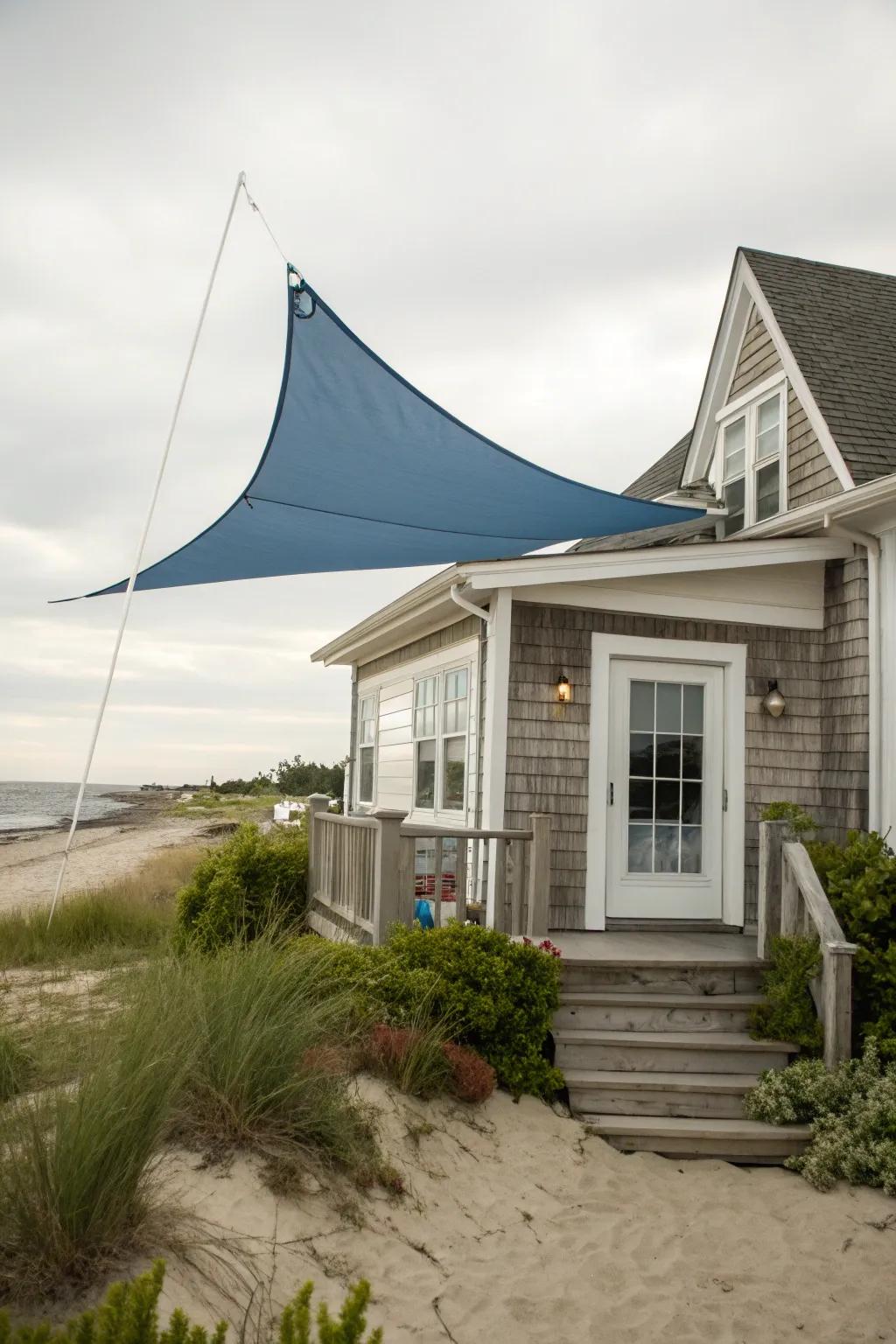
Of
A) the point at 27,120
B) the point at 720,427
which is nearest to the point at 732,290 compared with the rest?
the point at 720,427

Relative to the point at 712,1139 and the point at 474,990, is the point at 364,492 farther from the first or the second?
the point at 712,1139

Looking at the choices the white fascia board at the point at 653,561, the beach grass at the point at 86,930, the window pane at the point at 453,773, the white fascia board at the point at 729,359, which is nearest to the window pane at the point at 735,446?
the white fascia board at the point at 729,359

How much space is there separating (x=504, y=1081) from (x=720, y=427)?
22.3ft

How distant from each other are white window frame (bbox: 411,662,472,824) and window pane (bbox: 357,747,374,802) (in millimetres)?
1897

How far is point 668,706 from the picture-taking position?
23.7 feet

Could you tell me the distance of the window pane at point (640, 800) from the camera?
7.10 meters

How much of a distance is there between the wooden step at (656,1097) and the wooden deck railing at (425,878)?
3.35 ft

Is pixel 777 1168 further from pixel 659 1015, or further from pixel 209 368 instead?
pixel 209 368

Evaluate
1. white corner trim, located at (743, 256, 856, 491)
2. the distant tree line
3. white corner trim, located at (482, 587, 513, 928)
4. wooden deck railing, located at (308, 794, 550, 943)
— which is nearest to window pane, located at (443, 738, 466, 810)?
wooden deck railing, located at (308, 794, 550, 943)

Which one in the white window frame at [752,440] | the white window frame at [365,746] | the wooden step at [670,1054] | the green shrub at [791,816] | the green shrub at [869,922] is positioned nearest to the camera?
the green shrub at [869,922]

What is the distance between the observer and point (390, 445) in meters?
6.49

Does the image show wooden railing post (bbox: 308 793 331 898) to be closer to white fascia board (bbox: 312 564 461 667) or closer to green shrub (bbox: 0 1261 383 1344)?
white fascia board (bbox: 312 564 461 667)

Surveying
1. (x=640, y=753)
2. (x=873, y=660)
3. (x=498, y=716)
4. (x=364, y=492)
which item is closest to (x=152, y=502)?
(x=364, y=492)

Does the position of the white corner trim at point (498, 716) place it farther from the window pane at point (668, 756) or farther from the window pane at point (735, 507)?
the window pane at point (735, 507)
